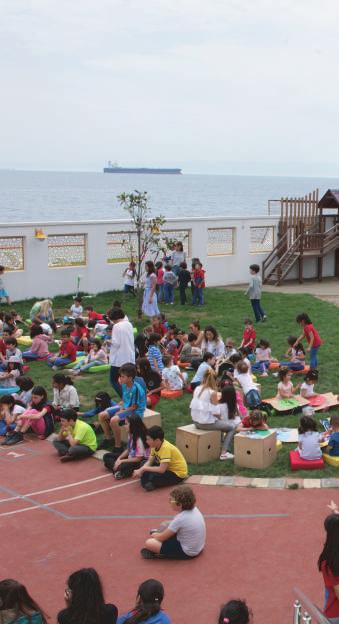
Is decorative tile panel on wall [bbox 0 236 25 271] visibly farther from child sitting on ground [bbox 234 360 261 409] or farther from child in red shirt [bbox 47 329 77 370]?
child sitting on ground [bbox 234 360 261 409]

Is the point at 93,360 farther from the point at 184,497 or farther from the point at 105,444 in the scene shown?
the point at 184,497

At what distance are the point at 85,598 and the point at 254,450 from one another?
527cm

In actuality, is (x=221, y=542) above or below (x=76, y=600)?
below

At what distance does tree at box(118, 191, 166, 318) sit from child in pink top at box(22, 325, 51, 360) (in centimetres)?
435

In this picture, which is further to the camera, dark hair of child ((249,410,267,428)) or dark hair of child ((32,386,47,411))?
dark hair of child ((32,386,47,411))

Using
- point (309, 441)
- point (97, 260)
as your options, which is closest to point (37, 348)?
point (97, 260)

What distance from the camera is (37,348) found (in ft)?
58.5

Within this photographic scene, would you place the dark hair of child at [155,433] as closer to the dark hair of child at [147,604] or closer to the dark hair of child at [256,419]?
the dark hair of child at [256,419]

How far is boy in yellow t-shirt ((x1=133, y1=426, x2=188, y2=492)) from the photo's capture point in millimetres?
10031

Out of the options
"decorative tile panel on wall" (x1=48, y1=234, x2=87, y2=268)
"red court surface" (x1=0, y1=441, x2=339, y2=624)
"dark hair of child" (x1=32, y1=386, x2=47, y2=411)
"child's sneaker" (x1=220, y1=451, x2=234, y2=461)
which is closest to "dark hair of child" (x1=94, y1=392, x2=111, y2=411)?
"dark hair of child" (x1=32, y1=386, x2=47, y2=411)

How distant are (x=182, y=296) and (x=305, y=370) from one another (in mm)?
8669

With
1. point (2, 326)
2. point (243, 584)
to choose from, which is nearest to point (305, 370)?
point (2, 326)

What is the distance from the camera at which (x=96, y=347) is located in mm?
17016

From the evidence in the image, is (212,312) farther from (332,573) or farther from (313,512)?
(332,573)
